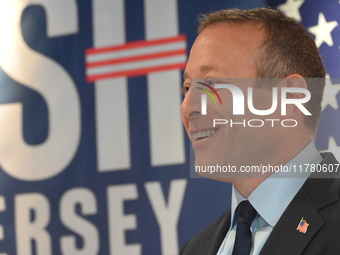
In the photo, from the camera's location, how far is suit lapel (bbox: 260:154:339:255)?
1342 mm

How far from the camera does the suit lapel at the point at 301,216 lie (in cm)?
134

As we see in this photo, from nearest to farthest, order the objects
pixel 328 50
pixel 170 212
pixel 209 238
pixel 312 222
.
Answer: pixel 312 222 < pixel 209 238 < pixel 328 50 < pixel 170 212

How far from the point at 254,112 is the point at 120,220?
1.36 metres

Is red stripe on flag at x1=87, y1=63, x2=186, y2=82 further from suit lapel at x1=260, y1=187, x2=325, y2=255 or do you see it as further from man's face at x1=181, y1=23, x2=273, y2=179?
suit lapel at x1=260, y1=187, x2=325, y2=255

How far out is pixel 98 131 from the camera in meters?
2.87

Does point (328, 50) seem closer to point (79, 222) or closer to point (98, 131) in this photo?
point (98, 131)

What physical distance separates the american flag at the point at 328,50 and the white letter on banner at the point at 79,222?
1149 mm

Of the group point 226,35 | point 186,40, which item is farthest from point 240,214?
point 186,40

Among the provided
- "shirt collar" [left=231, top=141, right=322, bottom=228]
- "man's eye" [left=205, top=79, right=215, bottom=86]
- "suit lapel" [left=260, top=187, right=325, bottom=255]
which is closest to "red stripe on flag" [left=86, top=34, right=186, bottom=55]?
"man's eye" [left=205, top=79, right=215, bottom=86]

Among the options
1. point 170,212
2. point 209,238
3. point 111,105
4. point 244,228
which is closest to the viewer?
point 244,228

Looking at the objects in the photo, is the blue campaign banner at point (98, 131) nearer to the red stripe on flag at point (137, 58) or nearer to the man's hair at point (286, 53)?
the red stripe on flag at point (137, 58)

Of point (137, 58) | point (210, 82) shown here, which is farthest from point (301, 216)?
point (137, 58)

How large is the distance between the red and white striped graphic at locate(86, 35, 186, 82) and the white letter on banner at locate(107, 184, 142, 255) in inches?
21.7

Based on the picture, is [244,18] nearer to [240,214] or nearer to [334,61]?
[240,214]
